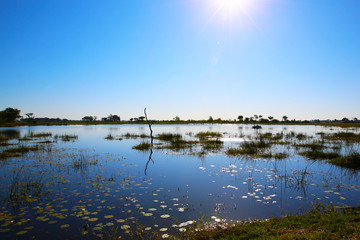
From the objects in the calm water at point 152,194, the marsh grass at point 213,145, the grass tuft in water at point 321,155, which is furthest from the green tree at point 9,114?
the grass tuft in water at point 321,155

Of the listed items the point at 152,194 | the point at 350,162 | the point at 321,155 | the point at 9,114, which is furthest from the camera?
the point at 9,114

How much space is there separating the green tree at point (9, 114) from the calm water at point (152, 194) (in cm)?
11170

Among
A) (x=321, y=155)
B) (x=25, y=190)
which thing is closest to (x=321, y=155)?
(x=321, y=155)

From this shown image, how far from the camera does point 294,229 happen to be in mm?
6086

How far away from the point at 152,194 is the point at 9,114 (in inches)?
4968

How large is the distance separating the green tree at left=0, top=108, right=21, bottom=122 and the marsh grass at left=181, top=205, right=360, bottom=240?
129m

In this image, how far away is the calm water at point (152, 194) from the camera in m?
7.15

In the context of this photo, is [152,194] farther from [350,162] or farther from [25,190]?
[350,162]

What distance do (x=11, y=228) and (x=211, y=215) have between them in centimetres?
694

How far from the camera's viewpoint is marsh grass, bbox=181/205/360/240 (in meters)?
5.46

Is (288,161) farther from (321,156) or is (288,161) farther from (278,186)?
(278,186)

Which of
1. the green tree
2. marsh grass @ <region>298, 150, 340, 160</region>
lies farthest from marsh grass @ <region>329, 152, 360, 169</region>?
the green tree

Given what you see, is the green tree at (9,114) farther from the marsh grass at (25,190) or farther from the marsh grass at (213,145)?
the marsh grass at (25,190)

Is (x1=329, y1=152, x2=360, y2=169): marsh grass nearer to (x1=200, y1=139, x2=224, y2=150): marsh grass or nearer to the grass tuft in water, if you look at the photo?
the grass tuft in water
